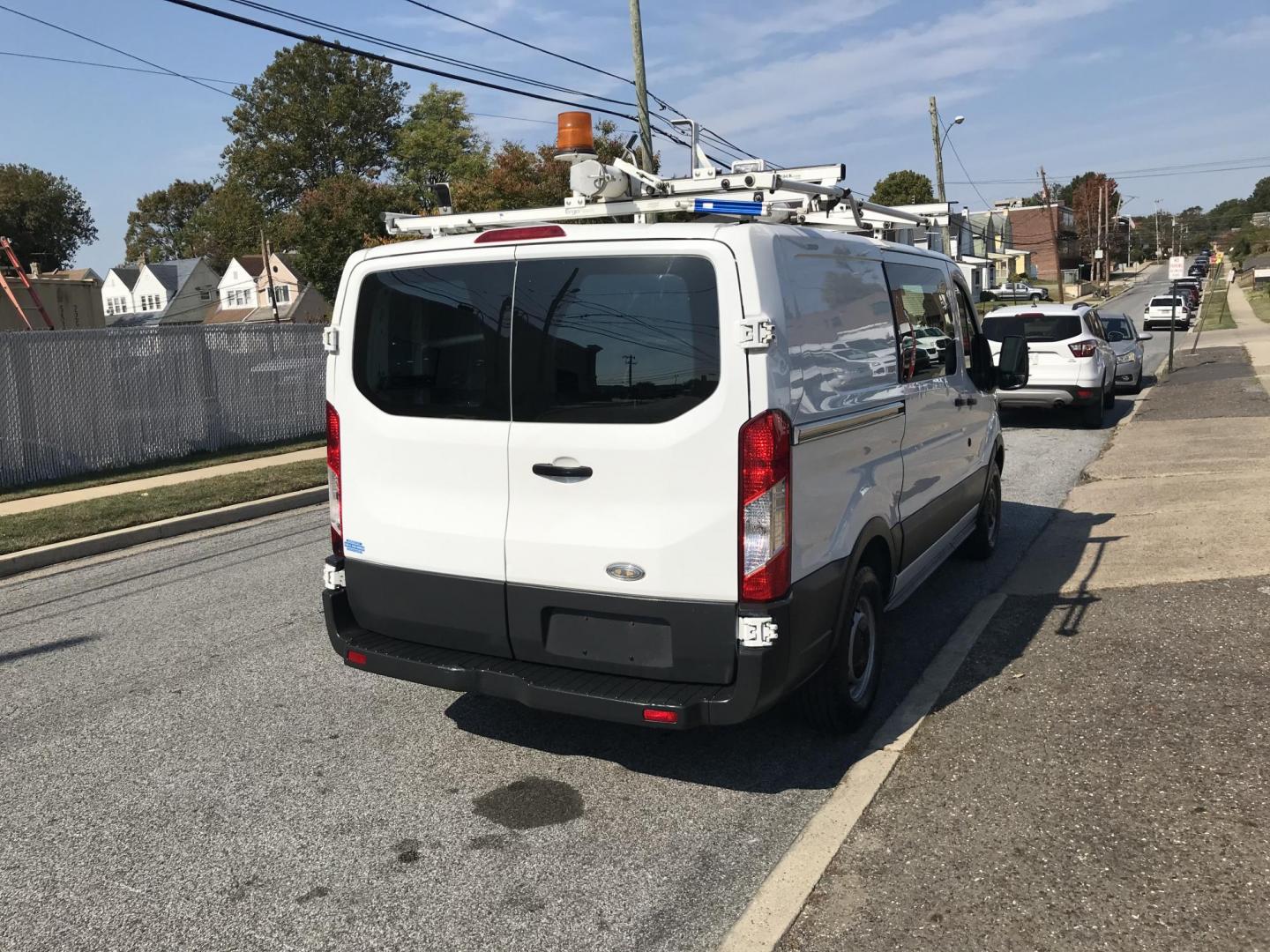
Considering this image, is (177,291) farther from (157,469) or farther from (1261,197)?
(1261,197)

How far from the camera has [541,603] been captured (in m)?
3.87

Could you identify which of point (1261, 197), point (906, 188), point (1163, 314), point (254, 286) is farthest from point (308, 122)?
point (1261, 197)

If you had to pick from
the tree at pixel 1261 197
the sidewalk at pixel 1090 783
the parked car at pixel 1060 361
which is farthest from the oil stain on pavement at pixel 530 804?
the tree at pixel 1261 197

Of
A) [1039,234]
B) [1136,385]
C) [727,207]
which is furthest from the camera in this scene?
[1039,234]

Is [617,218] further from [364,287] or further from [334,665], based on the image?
[334,665]

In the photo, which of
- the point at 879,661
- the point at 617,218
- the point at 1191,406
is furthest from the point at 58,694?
the point at 1191,406

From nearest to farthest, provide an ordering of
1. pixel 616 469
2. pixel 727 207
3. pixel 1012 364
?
pixel 616 469 → pixel 727 207 → pixel 1012 364

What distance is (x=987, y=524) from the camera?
7.43 meters

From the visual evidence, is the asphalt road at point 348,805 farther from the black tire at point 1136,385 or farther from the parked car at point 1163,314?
the parked car at point 1163,314

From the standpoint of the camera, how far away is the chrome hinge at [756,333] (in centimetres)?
349

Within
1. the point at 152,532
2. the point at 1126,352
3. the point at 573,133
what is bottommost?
the point at 152,532

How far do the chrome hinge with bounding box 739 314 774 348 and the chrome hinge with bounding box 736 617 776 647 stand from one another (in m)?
0.95

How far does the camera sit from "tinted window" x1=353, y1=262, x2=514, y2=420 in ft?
13.0

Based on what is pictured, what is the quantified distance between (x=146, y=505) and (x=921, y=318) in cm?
813
